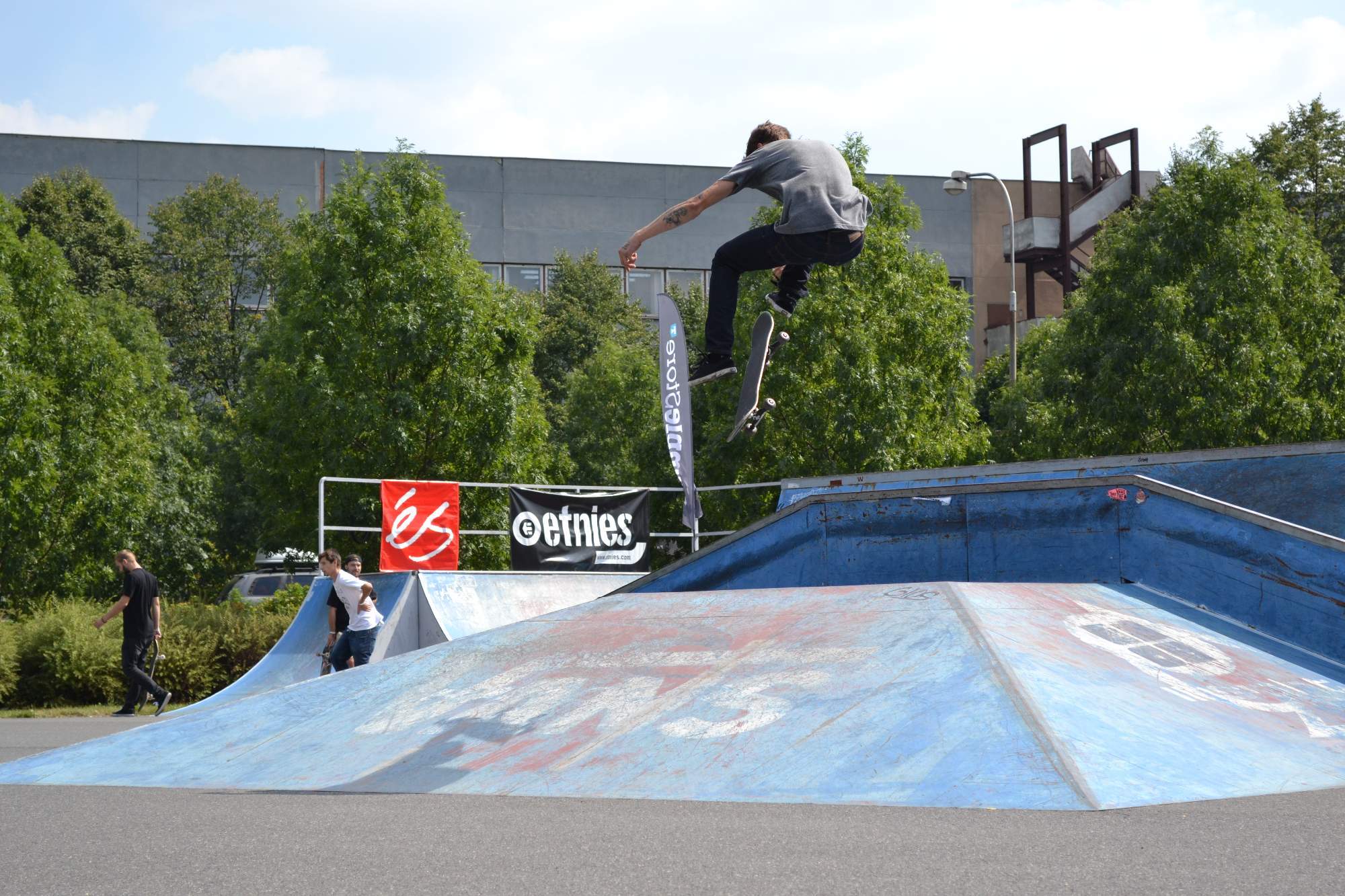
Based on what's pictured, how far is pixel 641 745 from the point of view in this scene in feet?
21.4

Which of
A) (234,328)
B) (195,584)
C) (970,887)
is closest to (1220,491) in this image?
(970,887)

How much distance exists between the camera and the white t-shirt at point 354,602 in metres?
12.3

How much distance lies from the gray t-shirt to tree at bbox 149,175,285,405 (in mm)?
35574

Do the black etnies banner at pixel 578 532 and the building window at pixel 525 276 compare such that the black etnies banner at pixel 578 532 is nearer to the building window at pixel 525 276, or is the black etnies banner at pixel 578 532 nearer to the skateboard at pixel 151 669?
the skateboard at pixel 151 669

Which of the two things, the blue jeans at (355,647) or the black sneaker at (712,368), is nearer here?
the black sneaker at (712,368)

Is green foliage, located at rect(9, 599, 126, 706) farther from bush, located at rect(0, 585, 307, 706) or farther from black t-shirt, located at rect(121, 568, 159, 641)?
black t-shirt, located at rect(121, 568, 159, 641)

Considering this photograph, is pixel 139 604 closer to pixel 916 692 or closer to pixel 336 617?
pixel 336 617

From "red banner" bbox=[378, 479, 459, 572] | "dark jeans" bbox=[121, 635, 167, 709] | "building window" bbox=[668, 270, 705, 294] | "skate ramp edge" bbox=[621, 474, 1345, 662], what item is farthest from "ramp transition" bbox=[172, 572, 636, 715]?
"building window" bbox=[668, 270, 705, 294]

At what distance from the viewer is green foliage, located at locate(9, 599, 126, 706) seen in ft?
52.9

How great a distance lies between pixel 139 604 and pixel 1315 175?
28.5 meters

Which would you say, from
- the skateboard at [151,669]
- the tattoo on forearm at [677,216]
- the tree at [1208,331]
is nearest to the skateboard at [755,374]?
the tattoo on forearm at [677,216]

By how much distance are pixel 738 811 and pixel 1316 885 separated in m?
2.29

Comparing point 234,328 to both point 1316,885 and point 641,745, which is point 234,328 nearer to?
point 641,745

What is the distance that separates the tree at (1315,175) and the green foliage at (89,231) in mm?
32828
